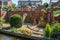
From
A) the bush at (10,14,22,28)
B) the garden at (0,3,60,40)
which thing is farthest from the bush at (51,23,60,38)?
the bush at (10,14,22,28)

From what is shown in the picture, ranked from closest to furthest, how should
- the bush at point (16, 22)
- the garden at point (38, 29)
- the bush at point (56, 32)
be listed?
the bush at point (56, 32)
the garden at point (38, 29)
the bush at point (16, 22)

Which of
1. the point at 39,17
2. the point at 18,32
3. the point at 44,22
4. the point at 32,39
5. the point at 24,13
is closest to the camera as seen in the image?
the point at 32,39

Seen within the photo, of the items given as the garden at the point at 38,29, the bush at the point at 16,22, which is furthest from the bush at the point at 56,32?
the bush at the point at 16,22

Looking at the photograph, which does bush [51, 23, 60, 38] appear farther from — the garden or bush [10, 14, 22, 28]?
bush [10, 14, 22, 28]

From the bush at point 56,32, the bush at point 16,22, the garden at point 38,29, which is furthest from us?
the bush at point 16,22

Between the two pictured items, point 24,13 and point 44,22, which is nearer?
point 44,22

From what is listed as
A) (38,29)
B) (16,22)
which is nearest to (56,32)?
(38,29)

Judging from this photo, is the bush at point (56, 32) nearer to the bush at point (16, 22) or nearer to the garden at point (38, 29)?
the garden at point (38, 29)

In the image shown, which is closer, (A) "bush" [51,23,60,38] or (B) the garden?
(A) "bush" [51,23,60,38]

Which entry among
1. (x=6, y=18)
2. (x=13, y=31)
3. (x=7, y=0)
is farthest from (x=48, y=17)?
(x=7, y=0)

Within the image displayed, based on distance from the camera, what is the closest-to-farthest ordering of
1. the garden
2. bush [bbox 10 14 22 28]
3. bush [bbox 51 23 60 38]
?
bush [bbox 51 23 60 38] → the garden → bush [bbox 10 14 22 28]

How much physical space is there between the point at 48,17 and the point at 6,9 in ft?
35.5

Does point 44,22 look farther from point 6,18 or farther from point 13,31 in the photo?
point 6,18

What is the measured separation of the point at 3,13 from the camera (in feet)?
106
